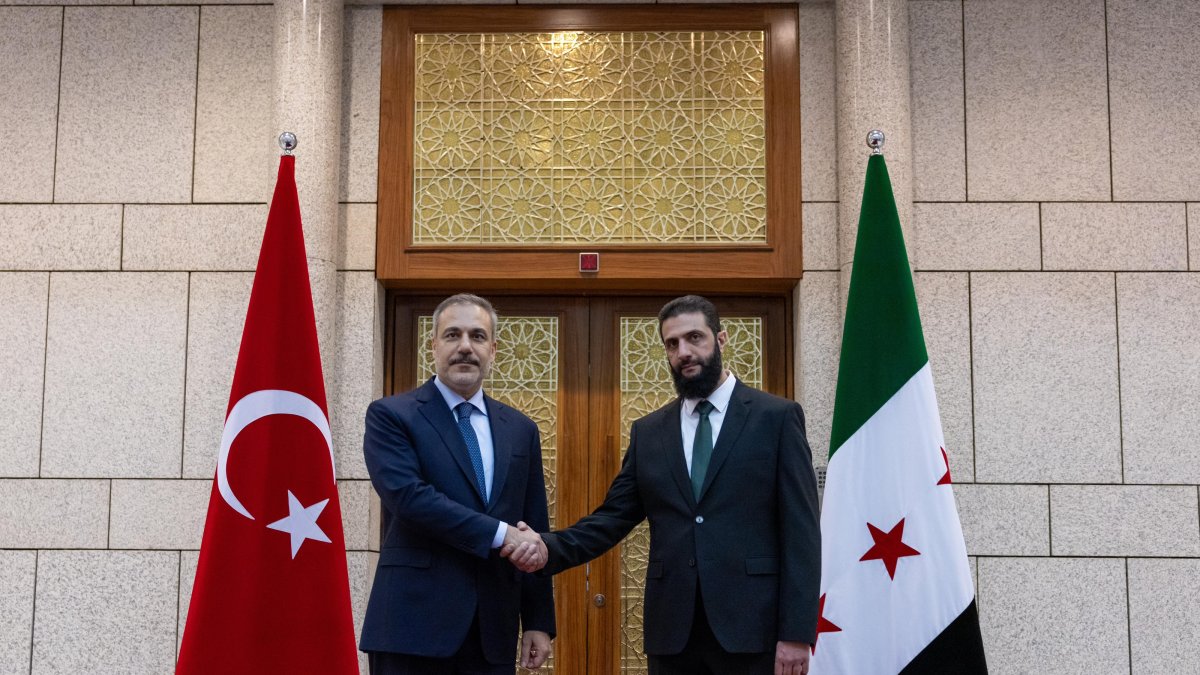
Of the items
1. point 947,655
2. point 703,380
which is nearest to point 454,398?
point 703,380

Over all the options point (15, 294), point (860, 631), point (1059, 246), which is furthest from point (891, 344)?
point (15, 294)

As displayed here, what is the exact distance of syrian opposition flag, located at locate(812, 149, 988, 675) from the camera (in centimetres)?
362

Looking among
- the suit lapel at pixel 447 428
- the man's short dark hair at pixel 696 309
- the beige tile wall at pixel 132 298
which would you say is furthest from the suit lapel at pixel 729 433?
the beige tile wall at pixel 132 298

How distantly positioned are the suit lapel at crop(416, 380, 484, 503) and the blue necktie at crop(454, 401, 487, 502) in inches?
0.7

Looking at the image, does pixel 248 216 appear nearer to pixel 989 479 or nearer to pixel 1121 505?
pixel 989 479

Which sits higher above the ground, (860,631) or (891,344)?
(891,344)

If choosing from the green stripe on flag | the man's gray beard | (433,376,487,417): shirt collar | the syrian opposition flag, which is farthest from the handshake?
the green stripe on flag

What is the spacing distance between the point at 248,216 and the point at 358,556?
1457mm

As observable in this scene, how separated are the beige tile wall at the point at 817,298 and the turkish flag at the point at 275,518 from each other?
1137 millimetres

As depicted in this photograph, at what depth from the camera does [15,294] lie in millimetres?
4859

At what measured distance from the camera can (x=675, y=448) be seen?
11.6 feet

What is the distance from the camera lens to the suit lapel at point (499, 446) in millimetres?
3471

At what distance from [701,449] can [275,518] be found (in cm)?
126

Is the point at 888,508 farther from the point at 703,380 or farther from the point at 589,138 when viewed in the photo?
the point at 589,138
